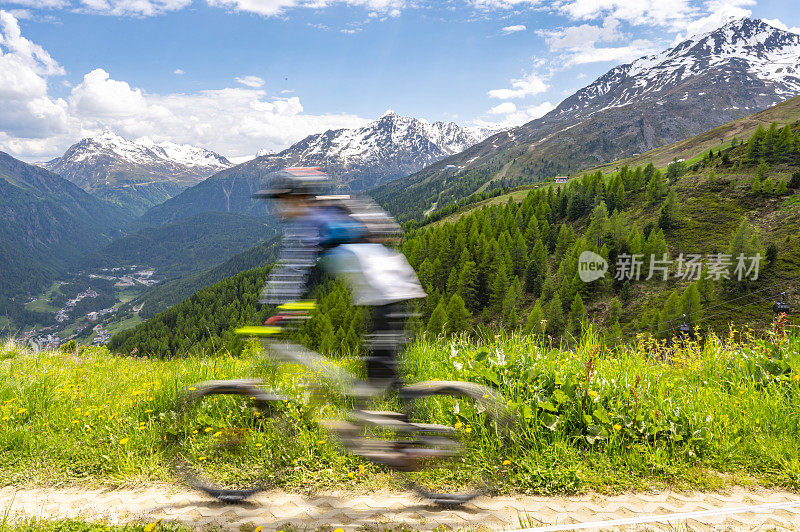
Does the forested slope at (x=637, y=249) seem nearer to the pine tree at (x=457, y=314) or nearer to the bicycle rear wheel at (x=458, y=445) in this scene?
the pine tree at (x=457, y=314)

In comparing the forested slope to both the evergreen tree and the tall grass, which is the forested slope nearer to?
the evergreen tree

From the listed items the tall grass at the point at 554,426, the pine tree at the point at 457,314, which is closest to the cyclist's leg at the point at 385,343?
the tall grass at the point at 554,426

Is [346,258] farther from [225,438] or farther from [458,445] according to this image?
[225,438]

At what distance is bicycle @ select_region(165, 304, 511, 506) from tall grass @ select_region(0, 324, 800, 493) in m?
0.14

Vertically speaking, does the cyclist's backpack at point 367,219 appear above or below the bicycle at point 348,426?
above

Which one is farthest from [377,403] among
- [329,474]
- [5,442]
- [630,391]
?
[5,442]

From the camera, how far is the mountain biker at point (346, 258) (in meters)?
4.00

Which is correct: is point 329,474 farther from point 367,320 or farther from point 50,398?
point 50,398

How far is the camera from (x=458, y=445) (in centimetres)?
441

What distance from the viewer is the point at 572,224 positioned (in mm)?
105938

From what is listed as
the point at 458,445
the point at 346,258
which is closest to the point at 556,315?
the point at 458,445

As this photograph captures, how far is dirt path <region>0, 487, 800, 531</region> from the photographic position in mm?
3467

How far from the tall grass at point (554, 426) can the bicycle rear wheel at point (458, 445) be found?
5cm

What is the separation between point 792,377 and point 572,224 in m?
110
